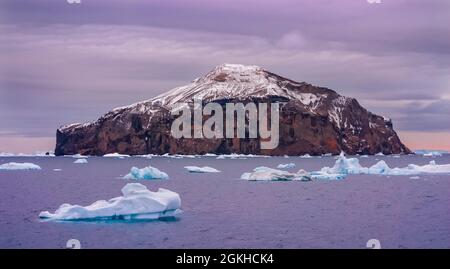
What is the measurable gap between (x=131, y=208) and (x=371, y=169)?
184 ft

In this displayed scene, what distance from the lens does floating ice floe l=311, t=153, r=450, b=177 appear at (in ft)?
253

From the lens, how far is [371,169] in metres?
81.9

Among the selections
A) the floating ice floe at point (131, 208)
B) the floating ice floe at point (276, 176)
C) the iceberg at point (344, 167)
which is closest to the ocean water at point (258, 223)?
the floating ice floe at point (131, 208)

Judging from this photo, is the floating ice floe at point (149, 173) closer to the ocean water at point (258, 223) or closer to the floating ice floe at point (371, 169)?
the ocean water at point (258, 223)

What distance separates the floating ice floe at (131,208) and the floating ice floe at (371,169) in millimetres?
40742

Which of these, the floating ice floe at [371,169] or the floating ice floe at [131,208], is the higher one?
the floating ice floe at [131,208]

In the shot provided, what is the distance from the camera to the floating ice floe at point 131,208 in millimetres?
30984

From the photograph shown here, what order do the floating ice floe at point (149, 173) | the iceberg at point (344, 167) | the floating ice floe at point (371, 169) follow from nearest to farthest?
1. the floating ice floe at point (149, 173)
2. the iceberg at point (344, 167)
3. the floating ice floe at point (371, 169)

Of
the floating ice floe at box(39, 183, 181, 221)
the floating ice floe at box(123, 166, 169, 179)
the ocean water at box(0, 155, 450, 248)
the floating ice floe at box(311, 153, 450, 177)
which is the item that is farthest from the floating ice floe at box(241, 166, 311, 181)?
Result: the floating ice floe at box(39, 183, 181, 221)

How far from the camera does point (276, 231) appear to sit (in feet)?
100

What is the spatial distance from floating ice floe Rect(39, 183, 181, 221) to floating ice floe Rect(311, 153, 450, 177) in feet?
134
